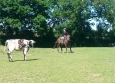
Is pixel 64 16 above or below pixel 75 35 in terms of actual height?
above

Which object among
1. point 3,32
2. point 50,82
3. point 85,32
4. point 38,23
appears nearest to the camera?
point 50,82

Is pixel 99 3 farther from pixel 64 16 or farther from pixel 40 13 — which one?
pixel 40 13

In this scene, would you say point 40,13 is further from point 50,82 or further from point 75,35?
point 50,82

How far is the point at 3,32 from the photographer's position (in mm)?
52500

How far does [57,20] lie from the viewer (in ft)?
183

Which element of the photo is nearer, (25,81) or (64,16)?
(25,81)

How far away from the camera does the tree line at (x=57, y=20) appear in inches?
1911

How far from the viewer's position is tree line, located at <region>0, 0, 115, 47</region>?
4853 centimetres

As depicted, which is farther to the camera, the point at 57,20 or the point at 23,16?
the point at 57,20

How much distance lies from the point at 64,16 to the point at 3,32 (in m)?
11.3

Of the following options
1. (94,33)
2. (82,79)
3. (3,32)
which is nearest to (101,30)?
(94,33)

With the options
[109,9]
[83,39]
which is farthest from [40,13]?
[109,9]

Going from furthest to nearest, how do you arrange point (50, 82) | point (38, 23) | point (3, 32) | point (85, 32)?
point (85, 32) → point (3, 32) → point (38, 23) → point (50, 82)

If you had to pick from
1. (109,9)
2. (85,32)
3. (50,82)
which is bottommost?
(50,82)
